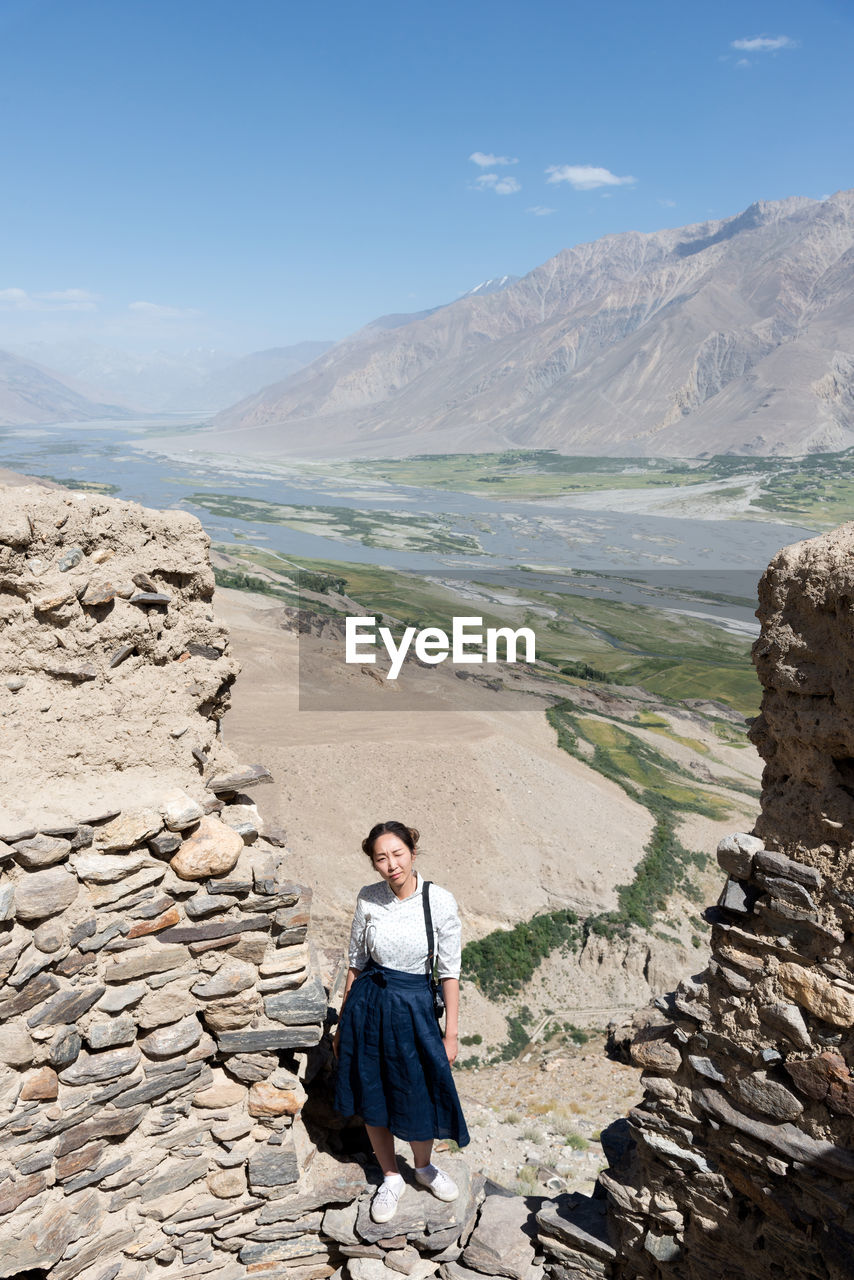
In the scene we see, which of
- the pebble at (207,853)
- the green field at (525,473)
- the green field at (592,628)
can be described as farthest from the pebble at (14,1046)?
the green field at (525,473)

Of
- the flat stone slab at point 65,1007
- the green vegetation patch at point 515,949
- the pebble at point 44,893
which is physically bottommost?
the green vegetation patch at point 515,949

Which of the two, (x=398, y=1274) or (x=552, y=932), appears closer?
(x=398, y=1274)

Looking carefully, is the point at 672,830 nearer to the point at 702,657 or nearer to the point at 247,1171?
the point at 247,1171

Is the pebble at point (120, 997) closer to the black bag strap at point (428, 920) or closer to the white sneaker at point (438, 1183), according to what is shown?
the black bag strap at point (428, 920)

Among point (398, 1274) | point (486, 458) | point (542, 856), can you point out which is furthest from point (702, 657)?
point (486, 458)

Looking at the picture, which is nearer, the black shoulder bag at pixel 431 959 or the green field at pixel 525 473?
the black shoulder bag at pixel 431 959

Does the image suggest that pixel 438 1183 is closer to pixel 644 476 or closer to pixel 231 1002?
pixel 231 1002

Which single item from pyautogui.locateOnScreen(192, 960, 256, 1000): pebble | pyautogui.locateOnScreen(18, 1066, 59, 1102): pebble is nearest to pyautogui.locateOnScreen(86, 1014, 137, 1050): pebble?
pyautogui.locateOnScreen(18, 1066, 59, 1102): pebble

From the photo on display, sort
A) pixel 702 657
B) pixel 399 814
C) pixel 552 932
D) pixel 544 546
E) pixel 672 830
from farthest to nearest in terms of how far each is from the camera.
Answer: pixel 544 546 < pixel 702 657 < pixel 672 830 < pixel 399 814 < pixel 552 932
